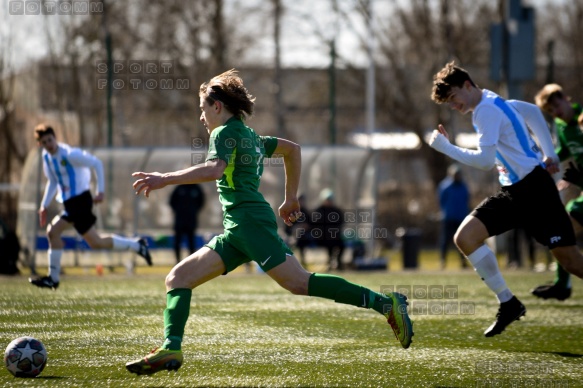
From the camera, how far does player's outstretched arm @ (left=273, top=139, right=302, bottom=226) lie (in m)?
6.56

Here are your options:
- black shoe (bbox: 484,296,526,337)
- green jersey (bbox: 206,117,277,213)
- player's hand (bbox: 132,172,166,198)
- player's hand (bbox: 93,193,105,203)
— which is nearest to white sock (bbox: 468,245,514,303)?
black shoe (bbox: 484,296,526,337)

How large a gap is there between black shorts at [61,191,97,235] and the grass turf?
81 cm

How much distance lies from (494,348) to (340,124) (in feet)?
72.9

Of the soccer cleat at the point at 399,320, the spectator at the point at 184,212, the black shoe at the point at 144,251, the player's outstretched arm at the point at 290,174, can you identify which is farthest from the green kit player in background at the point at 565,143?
the spectator at the point at 184,212

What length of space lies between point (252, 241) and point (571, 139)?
16.0 ft

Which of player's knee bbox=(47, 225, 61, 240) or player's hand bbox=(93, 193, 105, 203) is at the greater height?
player's hand bbox=(93, 193, 105, 203)

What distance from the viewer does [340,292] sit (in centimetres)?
626

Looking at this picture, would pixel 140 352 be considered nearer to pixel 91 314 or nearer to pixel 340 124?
pixel 91 314

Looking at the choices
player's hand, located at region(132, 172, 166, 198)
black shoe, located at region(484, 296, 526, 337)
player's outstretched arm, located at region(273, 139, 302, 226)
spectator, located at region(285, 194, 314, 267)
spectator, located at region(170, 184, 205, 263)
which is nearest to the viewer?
player's hand, located at region(132, 172, 166, 198)

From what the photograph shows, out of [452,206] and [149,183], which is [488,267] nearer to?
[149,183]

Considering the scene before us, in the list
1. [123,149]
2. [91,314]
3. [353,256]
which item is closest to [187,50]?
[123,149]

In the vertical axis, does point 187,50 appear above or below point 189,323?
above

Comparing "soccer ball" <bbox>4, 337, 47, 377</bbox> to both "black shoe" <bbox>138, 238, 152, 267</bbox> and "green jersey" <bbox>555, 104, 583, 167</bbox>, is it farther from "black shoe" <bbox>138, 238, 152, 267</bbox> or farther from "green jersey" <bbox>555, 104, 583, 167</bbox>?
"black shoe" <bbox>138, 238, 152, 267</bbox>

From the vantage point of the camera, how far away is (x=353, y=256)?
18484 millimetres
